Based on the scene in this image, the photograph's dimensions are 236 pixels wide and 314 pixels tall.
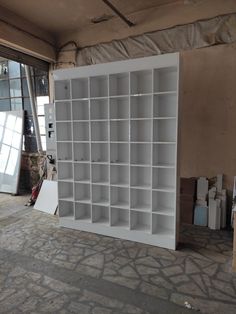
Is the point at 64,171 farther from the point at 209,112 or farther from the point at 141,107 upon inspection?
the point at 209,112

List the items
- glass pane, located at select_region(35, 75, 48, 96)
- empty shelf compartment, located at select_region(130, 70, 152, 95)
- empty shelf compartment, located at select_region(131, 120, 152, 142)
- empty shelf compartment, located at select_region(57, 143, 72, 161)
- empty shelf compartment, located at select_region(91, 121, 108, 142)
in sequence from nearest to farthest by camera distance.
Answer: empty shelf compartment, located at select_region(130, 70, 152, 95)
empty shelf compartment, located at select_region(131, 120, 152, 142)
empty shelf compartment, located at select_region(91, 121, 108, 142)
empty shelf compartment, located at select_region(57, 143, 72, 161)
glass pane, located at select_region(35, 75, 48, 96)

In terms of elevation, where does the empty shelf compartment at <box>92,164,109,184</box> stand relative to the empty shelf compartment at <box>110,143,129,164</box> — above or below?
below

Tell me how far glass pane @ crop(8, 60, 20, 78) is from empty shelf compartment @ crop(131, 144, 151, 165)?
3.72 meters

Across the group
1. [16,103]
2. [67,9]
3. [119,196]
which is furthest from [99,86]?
[16,103]

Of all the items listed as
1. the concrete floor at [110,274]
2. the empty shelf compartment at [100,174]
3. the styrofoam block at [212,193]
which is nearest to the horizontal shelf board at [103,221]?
the concrete floor at [110,274]

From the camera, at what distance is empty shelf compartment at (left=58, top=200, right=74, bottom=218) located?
11.9 feet

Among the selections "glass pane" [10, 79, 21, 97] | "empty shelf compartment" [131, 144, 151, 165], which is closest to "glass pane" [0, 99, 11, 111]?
"glass pane" [10, 79, 21, 97]

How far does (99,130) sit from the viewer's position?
11.3 feet

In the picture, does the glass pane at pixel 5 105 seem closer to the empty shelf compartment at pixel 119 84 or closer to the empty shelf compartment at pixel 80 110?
the empty shelf compartment at pixel 80 110

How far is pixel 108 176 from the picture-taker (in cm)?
339

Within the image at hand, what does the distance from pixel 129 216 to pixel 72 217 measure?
94 centimetres

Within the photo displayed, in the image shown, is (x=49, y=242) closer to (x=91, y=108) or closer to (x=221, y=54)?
(x=91, y=108)

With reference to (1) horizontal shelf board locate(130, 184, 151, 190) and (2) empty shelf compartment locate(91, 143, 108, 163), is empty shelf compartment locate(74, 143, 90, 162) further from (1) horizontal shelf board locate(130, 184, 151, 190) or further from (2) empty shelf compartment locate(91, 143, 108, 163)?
(1) horizontal shelf board locate(130, 184, 151, 190)

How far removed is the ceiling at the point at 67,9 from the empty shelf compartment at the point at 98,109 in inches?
58.6
